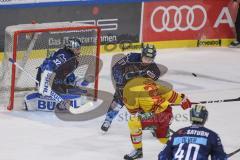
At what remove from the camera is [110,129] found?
29.8 ft

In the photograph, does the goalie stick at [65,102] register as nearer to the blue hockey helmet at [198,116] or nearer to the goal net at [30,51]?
the goal net at [30,51]

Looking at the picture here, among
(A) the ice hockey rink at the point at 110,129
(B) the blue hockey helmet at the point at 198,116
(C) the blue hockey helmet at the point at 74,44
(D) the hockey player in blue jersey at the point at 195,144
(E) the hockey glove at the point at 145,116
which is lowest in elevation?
(A) the ice hockey rink at the point at 110,129

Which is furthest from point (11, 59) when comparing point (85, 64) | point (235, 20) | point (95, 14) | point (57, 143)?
point (235, 20)

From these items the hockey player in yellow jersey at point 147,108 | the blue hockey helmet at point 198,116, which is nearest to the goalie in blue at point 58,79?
Answer: the hockey player in yellow jersey at point 147,108

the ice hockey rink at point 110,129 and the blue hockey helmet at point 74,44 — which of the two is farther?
Answer: the blue hockey helmet at point 74,44

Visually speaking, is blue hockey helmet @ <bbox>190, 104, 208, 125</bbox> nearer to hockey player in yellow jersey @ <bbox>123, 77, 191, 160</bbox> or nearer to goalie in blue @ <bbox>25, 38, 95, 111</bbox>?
hockey player in yellow jersey @ <bbox>123, 77, 191, 160</bbox>

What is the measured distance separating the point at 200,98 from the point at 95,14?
114 inches

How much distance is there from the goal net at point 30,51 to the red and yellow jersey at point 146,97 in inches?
77.1

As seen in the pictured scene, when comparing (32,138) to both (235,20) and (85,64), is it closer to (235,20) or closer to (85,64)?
(85,64)

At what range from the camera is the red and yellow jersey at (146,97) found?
7.98 metres

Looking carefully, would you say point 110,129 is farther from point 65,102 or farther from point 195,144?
point 195,144

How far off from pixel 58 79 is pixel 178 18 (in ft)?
14.0

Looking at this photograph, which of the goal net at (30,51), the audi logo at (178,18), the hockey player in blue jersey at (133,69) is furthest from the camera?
the audi logo at (178,18)

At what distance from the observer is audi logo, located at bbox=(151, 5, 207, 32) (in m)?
13.4
